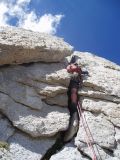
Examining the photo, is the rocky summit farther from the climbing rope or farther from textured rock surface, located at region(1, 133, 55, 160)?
the climbing rope

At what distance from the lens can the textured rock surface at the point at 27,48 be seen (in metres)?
16.7

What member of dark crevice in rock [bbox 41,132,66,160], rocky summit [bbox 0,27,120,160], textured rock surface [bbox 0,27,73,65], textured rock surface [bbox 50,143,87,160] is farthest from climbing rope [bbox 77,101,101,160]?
textured rock surface [bbox 0,27,73,65]

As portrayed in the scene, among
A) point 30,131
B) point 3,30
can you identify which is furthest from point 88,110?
point 3,30

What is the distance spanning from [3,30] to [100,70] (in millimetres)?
6152

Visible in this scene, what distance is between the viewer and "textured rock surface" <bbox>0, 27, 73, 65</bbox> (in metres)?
16.7

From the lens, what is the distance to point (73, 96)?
57.3 feet

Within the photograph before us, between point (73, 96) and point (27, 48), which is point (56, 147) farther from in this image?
point (27, 48)

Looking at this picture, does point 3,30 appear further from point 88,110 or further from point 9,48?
point 88,110

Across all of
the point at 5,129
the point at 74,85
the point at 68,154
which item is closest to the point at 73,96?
the point at 74,85

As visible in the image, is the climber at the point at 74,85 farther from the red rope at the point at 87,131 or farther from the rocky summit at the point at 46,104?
the red rope at the point at 87,131

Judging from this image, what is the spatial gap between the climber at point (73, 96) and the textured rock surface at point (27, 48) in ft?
3.70

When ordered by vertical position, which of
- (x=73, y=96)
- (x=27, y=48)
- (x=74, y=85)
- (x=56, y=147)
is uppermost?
(x=27, y=48)

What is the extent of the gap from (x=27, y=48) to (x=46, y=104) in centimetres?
302

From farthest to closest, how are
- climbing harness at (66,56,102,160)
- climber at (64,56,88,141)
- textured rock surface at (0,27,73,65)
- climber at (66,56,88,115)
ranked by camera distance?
climber at (66,56,88,115) → textured rock surface at (0,27,73,65) → climber at (64,56,88,141) → climbing harness at (66,56,102,160)
